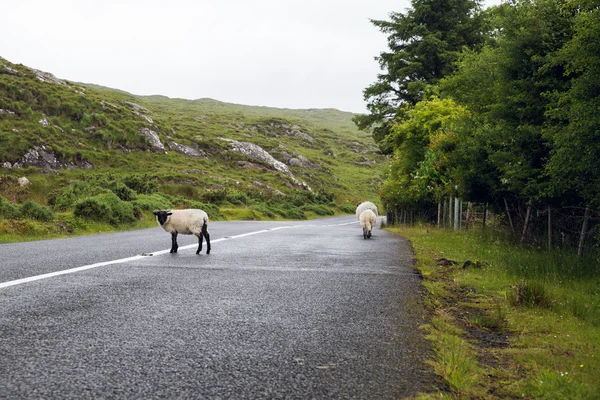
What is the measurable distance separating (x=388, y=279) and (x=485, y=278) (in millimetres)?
1726

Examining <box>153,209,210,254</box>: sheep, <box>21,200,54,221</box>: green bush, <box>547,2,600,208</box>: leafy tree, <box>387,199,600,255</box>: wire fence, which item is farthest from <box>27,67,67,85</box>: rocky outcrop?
<box>547,2,600,208</box>: leafy tree

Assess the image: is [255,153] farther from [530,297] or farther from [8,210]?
[530,297]

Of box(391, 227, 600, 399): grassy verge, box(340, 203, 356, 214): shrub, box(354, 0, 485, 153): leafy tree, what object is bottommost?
box(340, 203, 356, 214): shrub

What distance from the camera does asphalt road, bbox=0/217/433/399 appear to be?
329 cm

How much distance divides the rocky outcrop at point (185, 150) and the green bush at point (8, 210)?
168 feet

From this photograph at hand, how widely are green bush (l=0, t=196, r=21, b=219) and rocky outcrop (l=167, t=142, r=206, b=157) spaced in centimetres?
5120

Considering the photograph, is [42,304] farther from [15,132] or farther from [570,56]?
[15,132]

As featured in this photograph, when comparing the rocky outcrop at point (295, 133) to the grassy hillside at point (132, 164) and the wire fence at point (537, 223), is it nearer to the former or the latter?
A: the grassy hillside at point (132, 164)

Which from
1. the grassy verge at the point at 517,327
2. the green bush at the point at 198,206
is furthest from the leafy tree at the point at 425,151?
the green bush at the point at 198,206

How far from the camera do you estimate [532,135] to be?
35.6 ft

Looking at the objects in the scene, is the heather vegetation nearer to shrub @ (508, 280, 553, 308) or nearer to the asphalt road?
shrub @ (508, 280, 553, 308)

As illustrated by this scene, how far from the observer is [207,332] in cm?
457

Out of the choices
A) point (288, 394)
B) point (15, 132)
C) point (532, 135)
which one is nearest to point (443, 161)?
point (532, 135)

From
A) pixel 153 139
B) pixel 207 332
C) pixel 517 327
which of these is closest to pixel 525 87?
pixel 517 327
